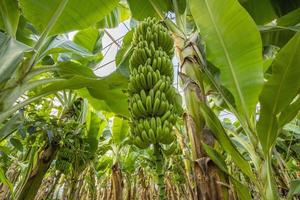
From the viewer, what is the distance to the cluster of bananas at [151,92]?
2.19 feet

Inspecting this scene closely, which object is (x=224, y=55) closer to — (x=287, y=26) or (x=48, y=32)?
(x=287, y=26)

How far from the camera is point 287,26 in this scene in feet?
3.78

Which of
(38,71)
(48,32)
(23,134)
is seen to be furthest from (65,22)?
(23,134)

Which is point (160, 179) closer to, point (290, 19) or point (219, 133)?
point (219, 133)

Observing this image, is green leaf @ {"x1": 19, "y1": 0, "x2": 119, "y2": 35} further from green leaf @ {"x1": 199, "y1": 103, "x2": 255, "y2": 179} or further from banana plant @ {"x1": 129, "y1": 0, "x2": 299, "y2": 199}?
green leaf @ {"x1": 199, "y1": 103, "x2": 255, "y2": 179}

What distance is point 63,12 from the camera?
109 centimetres

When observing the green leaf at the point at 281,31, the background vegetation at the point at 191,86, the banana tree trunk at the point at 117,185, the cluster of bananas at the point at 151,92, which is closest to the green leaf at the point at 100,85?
the background vegetation at the point at 191,86

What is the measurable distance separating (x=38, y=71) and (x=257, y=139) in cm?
93

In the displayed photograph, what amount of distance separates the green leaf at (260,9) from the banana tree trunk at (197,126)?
0.47 metres

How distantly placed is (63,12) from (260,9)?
0.97 m

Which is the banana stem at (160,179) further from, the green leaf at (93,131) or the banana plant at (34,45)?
the green leaf at (93,131)

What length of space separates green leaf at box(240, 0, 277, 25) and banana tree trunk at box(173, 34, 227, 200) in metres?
0.47

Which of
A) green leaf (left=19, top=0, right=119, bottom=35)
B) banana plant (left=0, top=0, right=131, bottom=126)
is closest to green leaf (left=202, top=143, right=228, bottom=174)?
banana plant (left=0, top=0, right=131, bottom=126)

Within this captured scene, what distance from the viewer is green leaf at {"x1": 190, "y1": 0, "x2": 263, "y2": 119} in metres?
0.88
